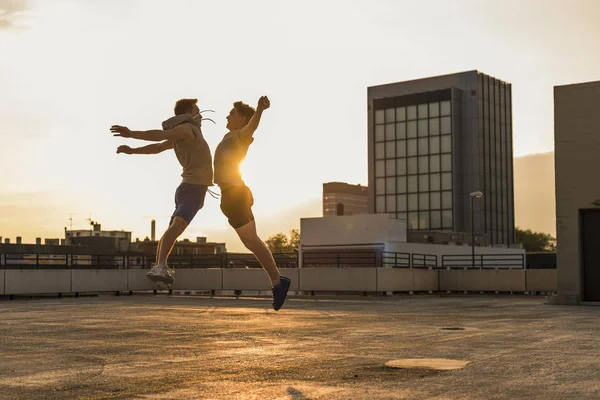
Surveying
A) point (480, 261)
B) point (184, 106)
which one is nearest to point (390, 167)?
point (480, 261)

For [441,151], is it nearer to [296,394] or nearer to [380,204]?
[380,204]

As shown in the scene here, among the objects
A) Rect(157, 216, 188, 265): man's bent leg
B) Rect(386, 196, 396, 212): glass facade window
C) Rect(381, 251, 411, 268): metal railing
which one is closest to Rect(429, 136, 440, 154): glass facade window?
Rect(386, 196, 396, 212): glass facade window

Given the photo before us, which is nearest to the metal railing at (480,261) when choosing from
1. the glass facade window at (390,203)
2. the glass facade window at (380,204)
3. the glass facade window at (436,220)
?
the glass facade window at (436,220)

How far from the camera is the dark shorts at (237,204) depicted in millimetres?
8336

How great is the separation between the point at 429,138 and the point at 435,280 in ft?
257

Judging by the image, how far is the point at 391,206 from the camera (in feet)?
385

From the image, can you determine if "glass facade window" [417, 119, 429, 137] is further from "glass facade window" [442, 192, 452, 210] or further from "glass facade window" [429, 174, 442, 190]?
"glass facade window" [442, 192, 452, 210]

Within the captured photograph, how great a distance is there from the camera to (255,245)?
28.0ft

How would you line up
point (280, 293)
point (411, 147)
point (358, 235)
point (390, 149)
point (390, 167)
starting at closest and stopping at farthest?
point (280, 293) < point (358, 235) < point (411, 147) < point (390, 149) < point (390, 167)

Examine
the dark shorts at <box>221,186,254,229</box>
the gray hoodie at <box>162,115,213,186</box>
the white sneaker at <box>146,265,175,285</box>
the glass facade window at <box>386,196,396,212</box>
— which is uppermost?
the glass facade window at <box>386,196,396,212</box>

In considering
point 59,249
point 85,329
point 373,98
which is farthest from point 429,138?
point 85,329

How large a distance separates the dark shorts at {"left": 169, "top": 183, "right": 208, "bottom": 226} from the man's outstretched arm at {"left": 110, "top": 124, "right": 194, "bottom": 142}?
470mm

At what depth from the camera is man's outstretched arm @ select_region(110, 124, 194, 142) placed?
735 centimetres

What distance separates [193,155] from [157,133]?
429 millimetres
